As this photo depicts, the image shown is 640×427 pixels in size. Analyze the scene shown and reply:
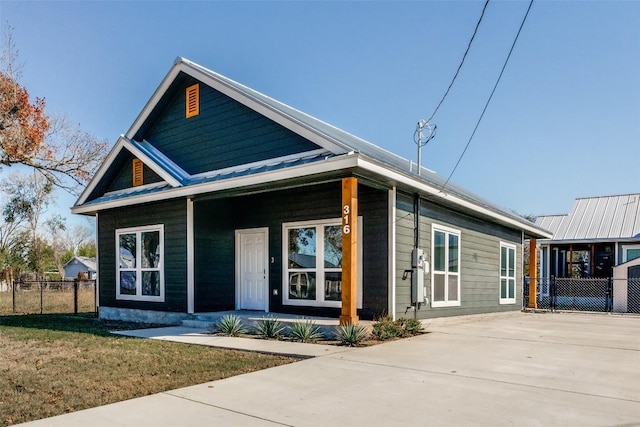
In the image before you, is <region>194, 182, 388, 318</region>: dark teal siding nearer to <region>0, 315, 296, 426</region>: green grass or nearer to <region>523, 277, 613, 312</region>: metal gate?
<region>0, 315, 296, 426</region>: green grass

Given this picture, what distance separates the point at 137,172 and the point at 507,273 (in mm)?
11807

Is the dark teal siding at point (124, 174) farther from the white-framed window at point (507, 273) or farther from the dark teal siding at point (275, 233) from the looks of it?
the white-framed window at point (507, 273)

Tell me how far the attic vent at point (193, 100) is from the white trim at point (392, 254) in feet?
18.2

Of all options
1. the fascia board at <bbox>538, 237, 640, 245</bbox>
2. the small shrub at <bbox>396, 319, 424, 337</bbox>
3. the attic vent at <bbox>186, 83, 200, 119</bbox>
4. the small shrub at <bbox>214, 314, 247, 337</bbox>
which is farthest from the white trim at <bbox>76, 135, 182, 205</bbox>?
the fascia board at <bbox>538, 237, 640, 245</bbox>

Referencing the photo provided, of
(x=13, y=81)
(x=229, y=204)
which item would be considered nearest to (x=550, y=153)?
(x=229, y=204)

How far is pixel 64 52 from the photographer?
16.2 m

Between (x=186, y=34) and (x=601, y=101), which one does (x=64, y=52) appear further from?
(x=601, y=101)

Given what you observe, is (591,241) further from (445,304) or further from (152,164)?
Answer: (152,164)

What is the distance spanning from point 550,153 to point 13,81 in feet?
75.1

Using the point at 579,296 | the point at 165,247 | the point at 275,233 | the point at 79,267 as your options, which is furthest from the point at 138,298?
the point at 79,267

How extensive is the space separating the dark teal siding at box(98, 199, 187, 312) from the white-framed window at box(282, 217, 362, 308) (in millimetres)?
2498

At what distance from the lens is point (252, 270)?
11.7 meters

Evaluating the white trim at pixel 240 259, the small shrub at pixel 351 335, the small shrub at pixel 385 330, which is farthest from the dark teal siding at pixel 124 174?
the small shrub at pixel 385 330

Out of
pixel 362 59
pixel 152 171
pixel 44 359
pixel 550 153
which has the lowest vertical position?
pixel 44 359
